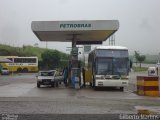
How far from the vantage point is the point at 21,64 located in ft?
311

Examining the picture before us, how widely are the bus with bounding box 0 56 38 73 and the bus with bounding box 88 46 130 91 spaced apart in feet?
203

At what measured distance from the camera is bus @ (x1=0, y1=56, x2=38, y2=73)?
93438 millimetres

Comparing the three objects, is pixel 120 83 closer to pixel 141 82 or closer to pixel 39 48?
pixel 141 82

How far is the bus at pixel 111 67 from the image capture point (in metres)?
31.5

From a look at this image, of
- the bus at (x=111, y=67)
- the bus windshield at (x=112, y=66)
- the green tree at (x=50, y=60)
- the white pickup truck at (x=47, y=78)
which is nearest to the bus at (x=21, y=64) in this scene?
the green tree at (x=50, y=60)

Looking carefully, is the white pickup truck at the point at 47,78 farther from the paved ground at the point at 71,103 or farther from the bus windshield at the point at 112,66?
the paved ground at the point at 71,103

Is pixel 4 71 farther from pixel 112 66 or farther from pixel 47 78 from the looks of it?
pixel 112 66

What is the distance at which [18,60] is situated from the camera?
3669 inches

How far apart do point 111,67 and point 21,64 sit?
2541 inches

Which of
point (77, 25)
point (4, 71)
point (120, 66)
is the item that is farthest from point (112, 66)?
point (4, 71)

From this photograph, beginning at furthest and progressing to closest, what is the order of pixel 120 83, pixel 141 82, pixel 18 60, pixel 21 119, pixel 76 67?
pixel 18 60 < pixel 76 67 < pixel 120 83 < pixel 141 82 < pixel 21 119

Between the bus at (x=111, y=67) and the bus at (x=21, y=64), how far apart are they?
61924 mm

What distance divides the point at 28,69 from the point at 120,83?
66455 millimetres

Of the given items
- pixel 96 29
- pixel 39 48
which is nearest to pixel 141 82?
pixel 96 29
